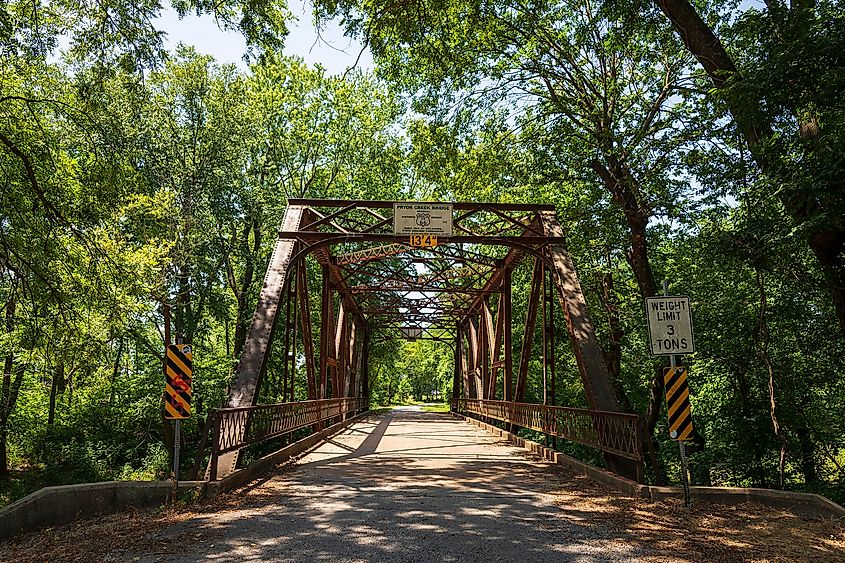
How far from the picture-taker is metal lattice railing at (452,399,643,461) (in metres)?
7.29

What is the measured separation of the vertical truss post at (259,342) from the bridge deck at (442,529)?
798 millimetres

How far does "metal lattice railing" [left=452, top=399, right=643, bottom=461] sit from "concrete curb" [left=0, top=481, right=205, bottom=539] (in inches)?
205

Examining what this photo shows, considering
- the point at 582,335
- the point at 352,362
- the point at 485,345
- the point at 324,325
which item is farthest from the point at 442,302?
the point at 582,335

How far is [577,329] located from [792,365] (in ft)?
17.7

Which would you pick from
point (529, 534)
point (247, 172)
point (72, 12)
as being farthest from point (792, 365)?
point (247, 172)

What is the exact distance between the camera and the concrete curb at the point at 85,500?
5285 mm

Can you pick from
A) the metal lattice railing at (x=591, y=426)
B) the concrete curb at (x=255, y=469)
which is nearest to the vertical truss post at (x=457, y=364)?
the metal lattice railing at (x=591, y=426)

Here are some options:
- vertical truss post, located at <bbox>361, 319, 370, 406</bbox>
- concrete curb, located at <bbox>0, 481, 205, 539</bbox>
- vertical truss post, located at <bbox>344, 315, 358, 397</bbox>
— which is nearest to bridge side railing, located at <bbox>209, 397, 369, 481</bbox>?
concrete curb, located at <bbox>0, 481, 205, 539</bbox>

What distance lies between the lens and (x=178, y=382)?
6.84 m

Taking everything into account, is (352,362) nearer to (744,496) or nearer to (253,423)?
(253,423)

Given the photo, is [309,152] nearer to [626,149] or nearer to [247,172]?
[247,172]

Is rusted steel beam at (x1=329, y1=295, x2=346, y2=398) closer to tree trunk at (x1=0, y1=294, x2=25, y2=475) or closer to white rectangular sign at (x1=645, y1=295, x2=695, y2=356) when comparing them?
tree trunk at (x1=0, y1=294, x2=25, y2=475)

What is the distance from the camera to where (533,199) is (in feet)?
58.0

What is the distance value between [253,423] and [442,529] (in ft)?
14.5
